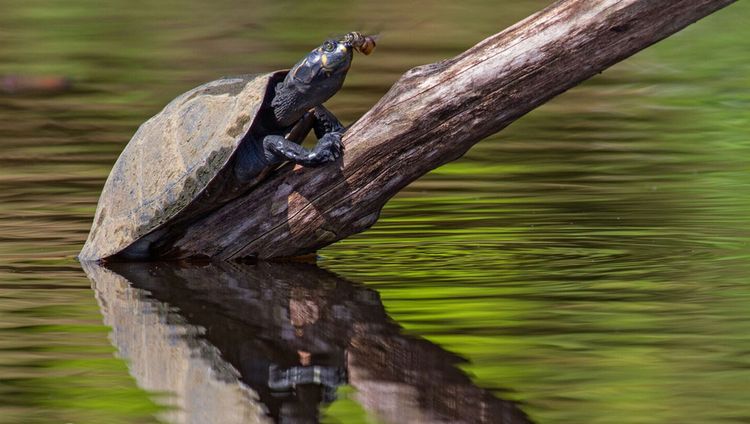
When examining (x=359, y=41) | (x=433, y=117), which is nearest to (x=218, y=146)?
(x=359, y=41)

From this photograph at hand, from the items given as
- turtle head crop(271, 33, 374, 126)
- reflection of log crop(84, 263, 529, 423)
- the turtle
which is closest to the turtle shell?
the turtle

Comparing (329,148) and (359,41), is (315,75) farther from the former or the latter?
(329,148)

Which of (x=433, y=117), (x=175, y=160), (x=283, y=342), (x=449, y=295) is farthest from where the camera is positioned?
(x=175, y=160)

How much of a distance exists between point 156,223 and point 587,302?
2.01 m

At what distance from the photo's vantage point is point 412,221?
7.64m

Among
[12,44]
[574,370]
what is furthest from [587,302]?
[12,44]

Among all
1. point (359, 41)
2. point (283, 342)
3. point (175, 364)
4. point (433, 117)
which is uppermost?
point (359, 41)

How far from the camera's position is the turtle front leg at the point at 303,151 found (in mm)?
5984

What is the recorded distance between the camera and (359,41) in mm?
6211

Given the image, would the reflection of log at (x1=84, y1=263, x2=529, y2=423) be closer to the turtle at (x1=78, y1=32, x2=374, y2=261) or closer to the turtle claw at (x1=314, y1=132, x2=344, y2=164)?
the turtle at (x1=78, y1=32, x2=374, y2=261)

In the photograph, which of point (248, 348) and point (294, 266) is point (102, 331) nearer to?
point (248, 348)

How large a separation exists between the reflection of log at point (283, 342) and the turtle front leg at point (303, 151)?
54cm

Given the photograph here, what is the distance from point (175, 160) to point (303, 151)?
0.63m

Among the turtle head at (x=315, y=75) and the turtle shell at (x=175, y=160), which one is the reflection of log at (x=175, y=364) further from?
the turtle head at (x=315, y=75)
